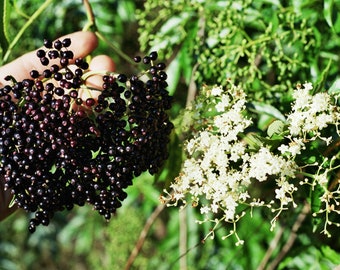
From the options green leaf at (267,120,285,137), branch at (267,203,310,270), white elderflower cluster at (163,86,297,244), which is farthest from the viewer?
branch at (267,203,310,270)

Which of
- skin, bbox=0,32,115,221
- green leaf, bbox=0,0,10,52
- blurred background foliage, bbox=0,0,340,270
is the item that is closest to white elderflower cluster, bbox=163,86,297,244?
blurred background foliage, bbox=0,0,340,270

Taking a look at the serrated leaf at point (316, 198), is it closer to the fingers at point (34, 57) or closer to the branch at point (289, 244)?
the branch at point (289, 244)

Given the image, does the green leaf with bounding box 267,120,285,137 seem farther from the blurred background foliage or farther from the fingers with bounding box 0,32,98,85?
the fingers with bounding box 0,32,98,85

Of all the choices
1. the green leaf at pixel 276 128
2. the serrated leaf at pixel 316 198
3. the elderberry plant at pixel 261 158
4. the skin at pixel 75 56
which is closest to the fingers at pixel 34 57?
the skin at pixel 75 56

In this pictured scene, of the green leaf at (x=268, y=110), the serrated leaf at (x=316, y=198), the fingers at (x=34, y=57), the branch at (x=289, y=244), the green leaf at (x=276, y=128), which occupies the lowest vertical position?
the branch at (x=289, y=244)

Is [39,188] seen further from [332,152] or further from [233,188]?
[332,152]
